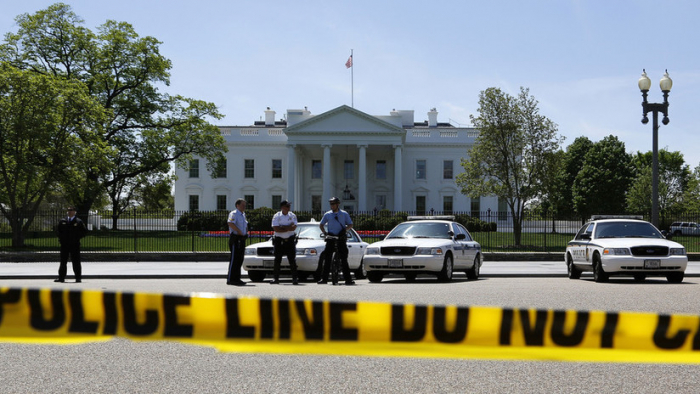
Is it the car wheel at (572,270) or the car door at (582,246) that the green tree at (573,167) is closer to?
the car wheel at (572,270)

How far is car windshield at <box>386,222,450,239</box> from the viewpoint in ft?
53.5

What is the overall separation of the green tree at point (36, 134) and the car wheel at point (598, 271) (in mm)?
25397

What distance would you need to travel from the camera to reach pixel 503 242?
114ft

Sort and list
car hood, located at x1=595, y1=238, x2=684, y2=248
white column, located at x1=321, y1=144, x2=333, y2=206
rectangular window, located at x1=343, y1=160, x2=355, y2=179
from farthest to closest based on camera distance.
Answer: rectangular window, located at x1=343, y1=160, x2=355, y2=179 → white column, located at x1=321, y1=144, x2=333, y2=206 → car hood, located at x1=595, y1=238, x2=684, y2=248

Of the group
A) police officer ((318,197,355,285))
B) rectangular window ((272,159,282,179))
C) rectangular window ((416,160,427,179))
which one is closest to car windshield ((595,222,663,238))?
police officer ((318,197,355,285))

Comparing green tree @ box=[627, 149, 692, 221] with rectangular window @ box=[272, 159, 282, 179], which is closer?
green tree @ box=[627, 149, 692, 221]

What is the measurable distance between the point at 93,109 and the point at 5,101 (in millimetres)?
4172

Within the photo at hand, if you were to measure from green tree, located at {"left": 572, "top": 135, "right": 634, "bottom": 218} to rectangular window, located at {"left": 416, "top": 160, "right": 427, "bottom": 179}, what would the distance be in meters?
15.5

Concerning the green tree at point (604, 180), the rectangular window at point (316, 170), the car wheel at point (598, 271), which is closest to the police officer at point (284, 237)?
the car wheel at point (598, 271)

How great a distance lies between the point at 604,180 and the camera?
75938 mm

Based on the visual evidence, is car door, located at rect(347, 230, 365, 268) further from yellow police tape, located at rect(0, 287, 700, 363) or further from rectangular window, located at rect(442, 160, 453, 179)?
rectangular window, located at rect(442, 160, 453, 179)

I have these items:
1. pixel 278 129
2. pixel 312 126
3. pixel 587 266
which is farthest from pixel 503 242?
pixel 278 129

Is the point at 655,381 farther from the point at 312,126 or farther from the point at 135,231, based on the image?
the point at 312,126

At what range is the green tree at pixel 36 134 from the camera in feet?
111
